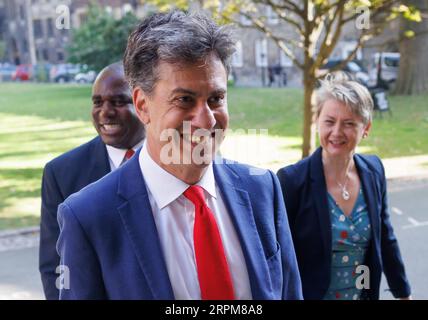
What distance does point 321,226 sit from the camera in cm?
281

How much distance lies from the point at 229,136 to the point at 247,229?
357 inches

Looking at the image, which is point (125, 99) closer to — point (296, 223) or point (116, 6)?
point (296, 223)

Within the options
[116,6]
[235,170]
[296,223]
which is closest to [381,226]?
[296,223]

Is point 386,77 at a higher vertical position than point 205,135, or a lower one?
lower

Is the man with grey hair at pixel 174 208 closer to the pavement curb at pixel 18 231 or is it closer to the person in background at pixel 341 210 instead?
the person in background at pixel 341 210

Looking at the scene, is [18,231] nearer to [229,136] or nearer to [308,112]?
[308,112]

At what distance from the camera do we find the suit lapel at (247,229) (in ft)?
5.37

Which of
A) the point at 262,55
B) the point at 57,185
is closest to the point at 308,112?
the point at 57,185

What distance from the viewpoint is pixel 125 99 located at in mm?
3045

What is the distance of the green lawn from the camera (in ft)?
29.3

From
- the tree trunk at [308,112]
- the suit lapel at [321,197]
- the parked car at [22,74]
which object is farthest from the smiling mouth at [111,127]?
the parked car at [22,74]

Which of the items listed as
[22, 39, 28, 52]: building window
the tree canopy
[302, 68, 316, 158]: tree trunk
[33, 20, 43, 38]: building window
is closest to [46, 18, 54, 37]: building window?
[33, 20, 43, 38]: building window
